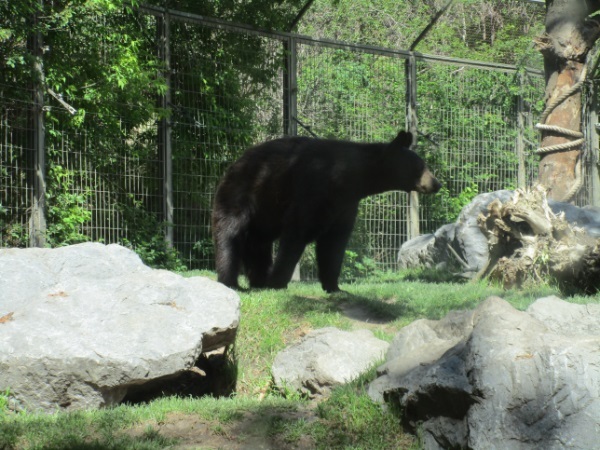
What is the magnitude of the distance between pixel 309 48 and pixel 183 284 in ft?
23.7

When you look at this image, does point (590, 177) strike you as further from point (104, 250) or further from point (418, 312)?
point (104, 250)

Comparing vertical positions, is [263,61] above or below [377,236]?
above

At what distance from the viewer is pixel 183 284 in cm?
680

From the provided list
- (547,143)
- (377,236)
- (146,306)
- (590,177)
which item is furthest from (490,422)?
(590,177)

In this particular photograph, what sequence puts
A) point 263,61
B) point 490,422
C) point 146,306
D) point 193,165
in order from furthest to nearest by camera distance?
point 263,61, point 193,165, point 146,306, point 490,422

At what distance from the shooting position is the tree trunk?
9.83m

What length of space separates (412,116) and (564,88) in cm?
398

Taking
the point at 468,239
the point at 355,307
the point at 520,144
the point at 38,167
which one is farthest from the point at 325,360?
the point at 520,144

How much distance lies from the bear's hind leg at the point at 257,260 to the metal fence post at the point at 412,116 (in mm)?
4757

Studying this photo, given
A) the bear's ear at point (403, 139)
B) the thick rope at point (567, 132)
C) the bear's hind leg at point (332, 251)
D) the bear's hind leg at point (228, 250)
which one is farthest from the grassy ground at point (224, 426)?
the thick rope at point (567, 132)

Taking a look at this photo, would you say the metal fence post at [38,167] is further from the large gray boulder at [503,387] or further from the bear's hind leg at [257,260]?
the large gray boulder at [503,387]

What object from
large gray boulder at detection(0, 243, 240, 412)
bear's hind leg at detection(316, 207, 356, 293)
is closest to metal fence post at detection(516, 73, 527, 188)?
bear's hind leg at detection(316, 207, 356, 293)

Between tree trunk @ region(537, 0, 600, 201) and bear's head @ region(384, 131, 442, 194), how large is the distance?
6.23ft

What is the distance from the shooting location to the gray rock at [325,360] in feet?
19.3
